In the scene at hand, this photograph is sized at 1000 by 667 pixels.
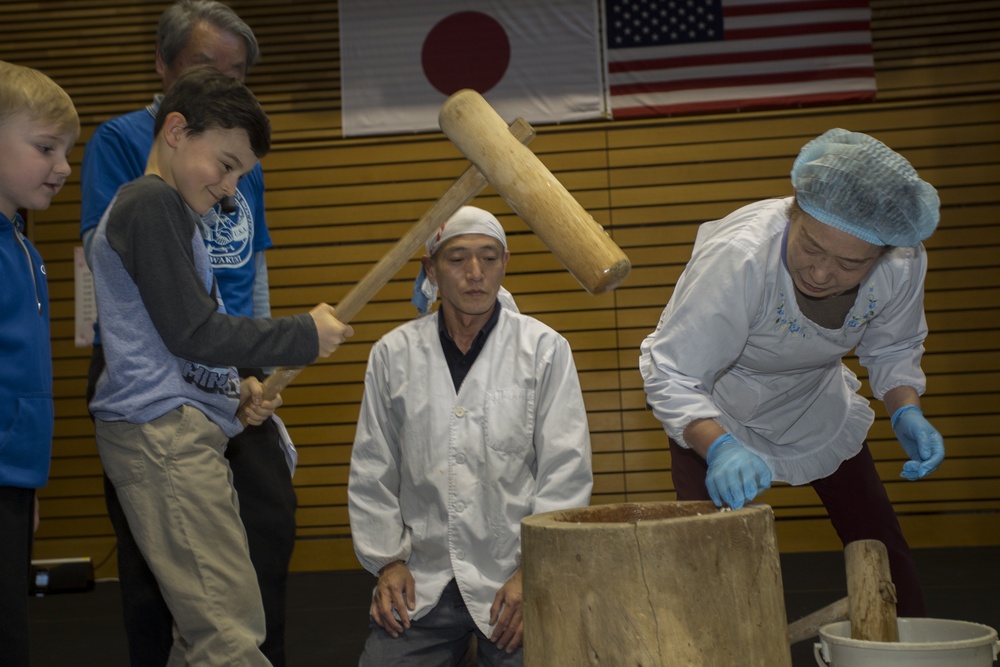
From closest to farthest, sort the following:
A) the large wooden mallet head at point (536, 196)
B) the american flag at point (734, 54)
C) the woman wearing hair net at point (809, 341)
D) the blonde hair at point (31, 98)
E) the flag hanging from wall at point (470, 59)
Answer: the large wooden mallet head at point (536, 196)
the blonde hair at point (31, 98)
the woman wearing hair net at point (809, 341)
the american flag at point (734, 54)
the flag hanging from wall at point (470, 59)

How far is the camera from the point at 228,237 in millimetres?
2662

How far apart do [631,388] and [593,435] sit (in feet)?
1.31

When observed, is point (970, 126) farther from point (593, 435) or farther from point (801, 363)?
point (801, 363)

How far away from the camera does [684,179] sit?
655 cm

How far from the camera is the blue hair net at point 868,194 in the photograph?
7.04 feet

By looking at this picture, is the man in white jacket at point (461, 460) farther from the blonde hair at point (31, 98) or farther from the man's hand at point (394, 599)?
the blonde hair at point (31, 98)

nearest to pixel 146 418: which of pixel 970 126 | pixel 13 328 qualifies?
pixel 13 328

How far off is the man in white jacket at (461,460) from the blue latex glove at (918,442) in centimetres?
82

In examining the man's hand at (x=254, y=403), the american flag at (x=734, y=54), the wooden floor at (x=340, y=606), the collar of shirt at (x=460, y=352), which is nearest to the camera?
the man's hand at (x=254, y=403)

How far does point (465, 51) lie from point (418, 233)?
451 centimetres

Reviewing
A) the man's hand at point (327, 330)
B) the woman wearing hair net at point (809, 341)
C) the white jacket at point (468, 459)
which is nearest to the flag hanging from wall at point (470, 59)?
the white jacket at point (468, 459)

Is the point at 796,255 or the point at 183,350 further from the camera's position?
the point at 796,255

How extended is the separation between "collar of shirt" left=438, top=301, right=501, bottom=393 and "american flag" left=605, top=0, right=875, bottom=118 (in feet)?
12.7

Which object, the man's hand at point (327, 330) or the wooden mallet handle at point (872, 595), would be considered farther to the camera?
the wooden mallet handle at point (872, 595)
